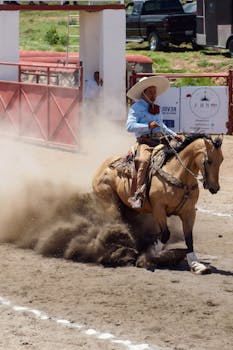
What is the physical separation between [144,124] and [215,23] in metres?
24.3

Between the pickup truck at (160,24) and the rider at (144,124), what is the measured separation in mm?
27772

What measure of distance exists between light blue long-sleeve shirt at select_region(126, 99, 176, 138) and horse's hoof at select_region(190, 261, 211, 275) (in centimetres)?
154

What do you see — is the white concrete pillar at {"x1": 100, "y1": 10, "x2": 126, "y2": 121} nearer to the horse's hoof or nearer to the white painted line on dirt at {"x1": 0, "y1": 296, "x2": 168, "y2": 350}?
the horse's hoof

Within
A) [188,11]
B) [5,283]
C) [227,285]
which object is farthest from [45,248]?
[188,11]

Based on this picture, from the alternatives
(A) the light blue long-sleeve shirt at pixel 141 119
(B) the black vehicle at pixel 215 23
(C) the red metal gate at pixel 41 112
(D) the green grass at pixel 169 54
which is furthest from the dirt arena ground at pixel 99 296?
(B) the black vehicle at pixel 215 23

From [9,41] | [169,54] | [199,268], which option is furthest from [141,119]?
[169,54]

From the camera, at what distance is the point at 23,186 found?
1187cm

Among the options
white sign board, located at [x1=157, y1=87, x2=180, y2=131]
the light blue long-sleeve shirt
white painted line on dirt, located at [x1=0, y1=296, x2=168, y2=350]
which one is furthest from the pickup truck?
white painted line on dirt, located at [x1=0, y1=296, x2=168, y2=350]

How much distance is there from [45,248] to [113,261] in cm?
96

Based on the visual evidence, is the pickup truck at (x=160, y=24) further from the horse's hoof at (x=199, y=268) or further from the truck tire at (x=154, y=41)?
the horse's hoof at (x=199, y=268)

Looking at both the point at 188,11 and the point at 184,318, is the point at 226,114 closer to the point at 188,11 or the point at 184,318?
the point at 184,318

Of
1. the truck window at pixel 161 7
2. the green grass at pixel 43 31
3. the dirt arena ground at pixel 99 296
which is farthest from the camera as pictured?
the green grass at pixel 43 31

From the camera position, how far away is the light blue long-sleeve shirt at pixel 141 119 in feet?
32.9

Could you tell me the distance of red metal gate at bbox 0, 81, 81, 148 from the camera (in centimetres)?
1861
